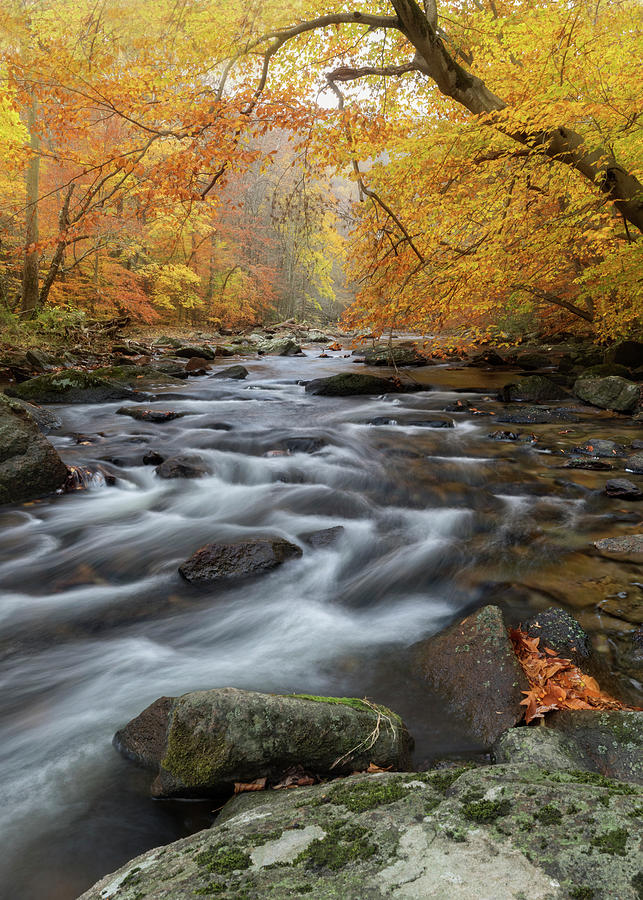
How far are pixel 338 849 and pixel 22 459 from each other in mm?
5567

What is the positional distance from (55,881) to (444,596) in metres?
3.09

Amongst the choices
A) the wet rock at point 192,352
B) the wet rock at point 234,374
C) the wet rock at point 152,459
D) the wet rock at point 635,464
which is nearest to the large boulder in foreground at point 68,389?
the wet rock at point 234,374

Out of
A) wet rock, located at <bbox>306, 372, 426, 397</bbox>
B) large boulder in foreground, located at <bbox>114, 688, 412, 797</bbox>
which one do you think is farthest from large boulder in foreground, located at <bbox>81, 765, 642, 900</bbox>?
wet rock, located at <bbox>306, 372, 426, 397</bbox>

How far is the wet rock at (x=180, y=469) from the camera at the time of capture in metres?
6.64

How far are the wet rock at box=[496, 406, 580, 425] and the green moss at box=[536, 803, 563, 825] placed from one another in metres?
8.78

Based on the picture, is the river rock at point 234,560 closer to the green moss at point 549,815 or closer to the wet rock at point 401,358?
the green moss at point 549,815

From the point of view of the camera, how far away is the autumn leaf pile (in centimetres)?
263

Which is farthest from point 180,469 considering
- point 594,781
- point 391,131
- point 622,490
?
point 391,131

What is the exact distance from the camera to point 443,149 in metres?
8.45

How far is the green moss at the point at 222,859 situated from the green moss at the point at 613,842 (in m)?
0.73

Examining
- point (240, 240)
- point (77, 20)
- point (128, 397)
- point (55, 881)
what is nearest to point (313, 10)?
point (77, 20)

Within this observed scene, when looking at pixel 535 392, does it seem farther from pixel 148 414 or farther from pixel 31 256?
pixel 31 256

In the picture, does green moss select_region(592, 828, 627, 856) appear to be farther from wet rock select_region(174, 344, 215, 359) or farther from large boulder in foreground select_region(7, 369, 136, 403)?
wet rock select_region(174, 344, 215, 359)

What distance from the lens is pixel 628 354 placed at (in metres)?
12.3
